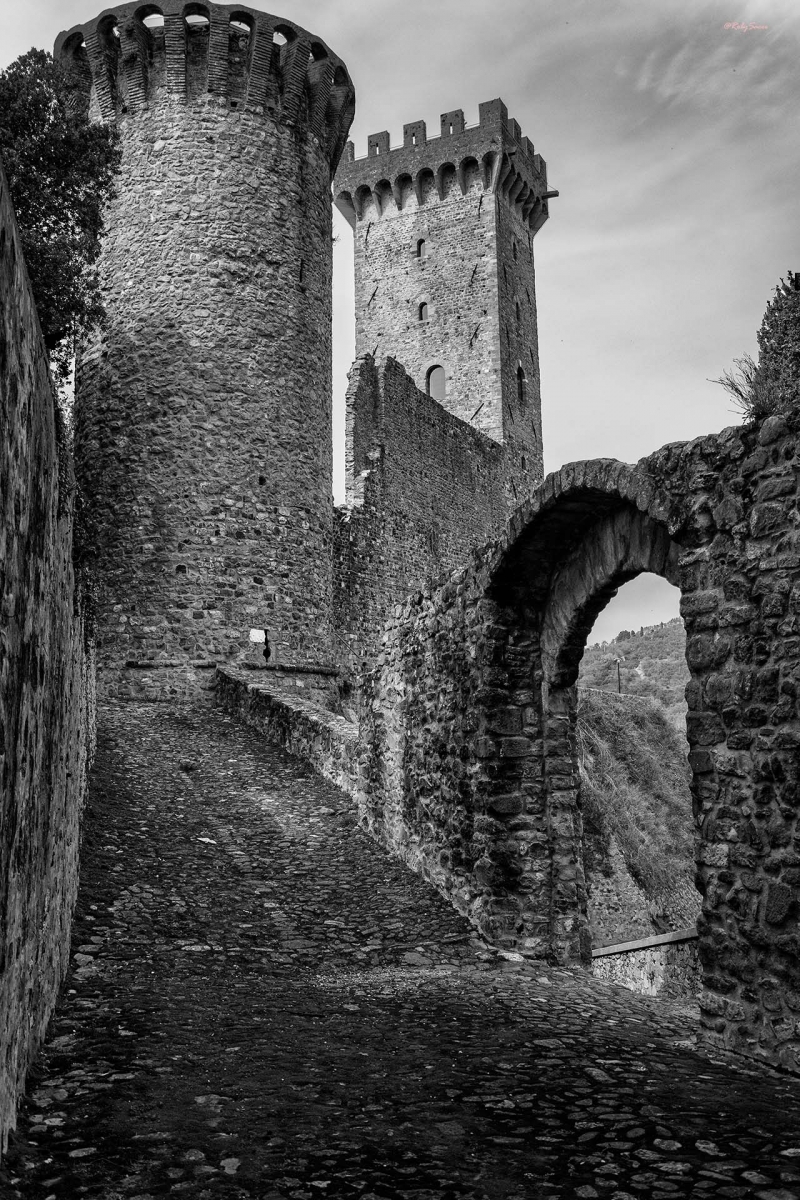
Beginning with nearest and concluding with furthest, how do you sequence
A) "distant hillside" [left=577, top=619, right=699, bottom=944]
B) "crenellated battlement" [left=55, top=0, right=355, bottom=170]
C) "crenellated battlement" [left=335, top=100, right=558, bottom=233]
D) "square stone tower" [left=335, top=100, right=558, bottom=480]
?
1. "distant hillside" [left=577, top=619, right=699, bottom=944]
2. "crenellated battlement" [left=55, top=0, right=355, bottom=170]
3. "square stone tower" [left=335, top=100, right=558, bottom=480]
4. "crenellated battlement" [left=335, top=100, right=558, bottom=233]

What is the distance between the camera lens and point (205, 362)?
44.2 ft

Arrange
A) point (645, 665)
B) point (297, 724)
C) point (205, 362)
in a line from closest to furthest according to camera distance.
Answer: point (297, 724), point (205, 362), point (645, 665)

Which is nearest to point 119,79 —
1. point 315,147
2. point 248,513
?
point 315,147

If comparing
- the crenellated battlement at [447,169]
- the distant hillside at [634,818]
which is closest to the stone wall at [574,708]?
the distant hillside at [634,818]

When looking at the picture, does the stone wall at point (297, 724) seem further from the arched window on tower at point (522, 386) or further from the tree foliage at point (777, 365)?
the arched window on tower at point (522, 386)

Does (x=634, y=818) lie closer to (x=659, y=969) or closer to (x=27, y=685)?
(x=659, y=969)

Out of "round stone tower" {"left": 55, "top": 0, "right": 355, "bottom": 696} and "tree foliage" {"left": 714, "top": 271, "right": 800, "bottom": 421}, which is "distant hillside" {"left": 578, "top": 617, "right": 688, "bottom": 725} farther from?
"tree foliage" {"left": 714, "top": 271, "right": 800, "bottom": 421}

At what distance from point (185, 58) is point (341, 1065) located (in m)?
14.2

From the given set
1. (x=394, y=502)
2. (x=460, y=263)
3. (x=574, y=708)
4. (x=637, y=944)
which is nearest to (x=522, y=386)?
(x=460, y=263)

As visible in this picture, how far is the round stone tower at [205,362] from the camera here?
520 inches

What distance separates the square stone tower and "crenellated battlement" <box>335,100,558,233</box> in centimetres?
3

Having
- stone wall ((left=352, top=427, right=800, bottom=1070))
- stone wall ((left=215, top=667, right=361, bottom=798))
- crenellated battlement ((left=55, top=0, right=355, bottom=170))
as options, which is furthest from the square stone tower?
stone wall ((left=352, top=427, right=800, bottom=1070))

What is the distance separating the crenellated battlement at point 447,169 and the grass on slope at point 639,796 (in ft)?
54.7

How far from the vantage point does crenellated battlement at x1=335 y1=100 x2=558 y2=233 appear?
95.0 ft
